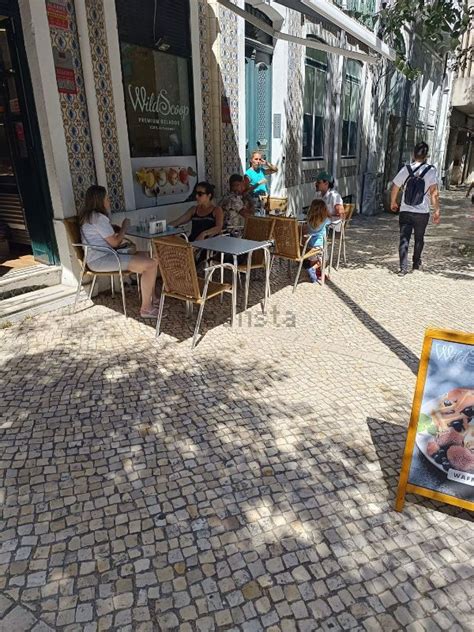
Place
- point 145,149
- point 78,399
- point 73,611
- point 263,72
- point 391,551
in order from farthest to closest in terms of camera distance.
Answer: point 263,72 → point 145,149 → point 78,399 → point 391,551 → point 73,611

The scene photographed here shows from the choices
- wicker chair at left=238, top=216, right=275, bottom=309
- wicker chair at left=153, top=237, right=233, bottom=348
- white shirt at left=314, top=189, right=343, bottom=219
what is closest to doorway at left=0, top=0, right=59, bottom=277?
wicker chair at left=153, top=237, right=233, bottom=348

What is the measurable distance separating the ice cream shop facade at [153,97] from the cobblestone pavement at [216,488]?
1.88 m

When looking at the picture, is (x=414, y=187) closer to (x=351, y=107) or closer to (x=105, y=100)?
(x=105, y=100)

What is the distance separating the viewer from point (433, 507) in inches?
89.2

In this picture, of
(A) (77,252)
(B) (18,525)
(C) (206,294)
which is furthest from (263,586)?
(A) (77,252)

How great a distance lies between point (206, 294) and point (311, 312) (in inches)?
56.6

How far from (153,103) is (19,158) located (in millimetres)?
1877

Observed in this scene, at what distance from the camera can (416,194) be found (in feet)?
19.2

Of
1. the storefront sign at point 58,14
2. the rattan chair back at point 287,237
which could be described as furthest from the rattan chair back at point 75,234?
the rattan chair back at point 287,237

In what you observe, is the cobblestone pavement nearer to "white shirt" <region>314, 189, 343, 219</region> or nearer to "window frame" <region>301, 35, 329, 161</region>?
"white shirt" <region>314, 189, 343, 219</region>

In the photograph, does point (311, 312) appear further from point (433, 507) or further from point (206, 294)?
point (433, 507)

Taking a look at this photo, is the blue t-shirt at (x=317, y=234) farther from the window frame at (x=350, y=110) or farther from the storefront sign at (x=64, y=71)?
Answer: the window frame at (x=350, y=110)

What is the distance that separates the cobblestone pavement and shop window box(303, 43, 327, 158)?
6768mm

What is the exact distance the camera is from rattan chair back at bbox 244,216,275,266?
5234 millimetres
